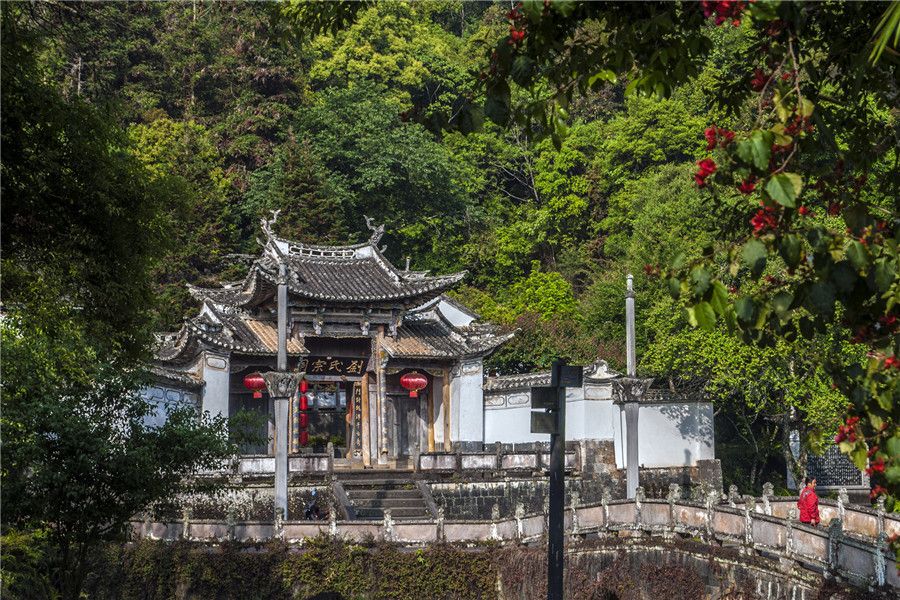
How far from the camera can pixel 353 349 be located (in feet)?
113

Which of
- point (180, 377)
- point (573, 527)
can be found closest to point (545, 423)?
point (573, 527)

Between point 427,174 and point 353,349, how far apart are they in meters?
13.0

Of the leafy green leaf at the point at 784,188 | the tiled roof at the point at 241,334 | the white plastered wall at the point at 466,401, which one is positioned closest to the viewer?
the leafy green leaf at the point at 784,188

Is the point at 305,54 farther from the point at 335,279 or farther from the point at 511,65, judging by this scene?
the point at 511,65

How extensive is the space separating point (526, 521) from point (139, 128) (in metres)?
25.4

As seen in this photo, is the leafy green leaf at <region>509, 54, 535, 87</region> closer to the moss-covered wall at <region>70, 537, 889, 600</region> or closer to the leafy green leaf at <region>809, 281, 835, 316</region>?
the leafy green leaf at <region>809, 281, 835, 316</region>

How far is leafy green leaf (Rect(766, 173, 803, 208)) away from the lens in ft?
16.8

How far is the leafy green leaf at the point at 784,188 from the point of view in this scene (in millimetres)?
5133

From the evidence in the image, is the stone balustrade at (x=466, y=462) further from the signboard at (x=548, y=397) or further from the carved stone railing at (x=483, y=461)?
the signboard at (x=548, y=397)

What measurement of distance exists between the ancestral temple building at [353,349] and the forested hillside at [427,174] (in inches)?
144

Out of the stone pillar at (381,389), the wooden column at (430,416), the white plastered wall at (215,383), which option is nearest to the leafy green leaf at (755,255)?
the white plastered wall at (215,383)

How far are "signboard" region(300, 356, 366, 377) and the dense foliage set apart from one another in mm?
4178

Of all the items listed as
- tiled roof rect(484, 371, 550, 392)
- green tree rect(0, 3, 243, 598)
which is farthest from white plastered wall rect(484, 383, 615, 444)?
green tree rect(0, 3, 243, 598)

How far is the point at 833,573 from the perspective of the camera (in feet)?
52.9
